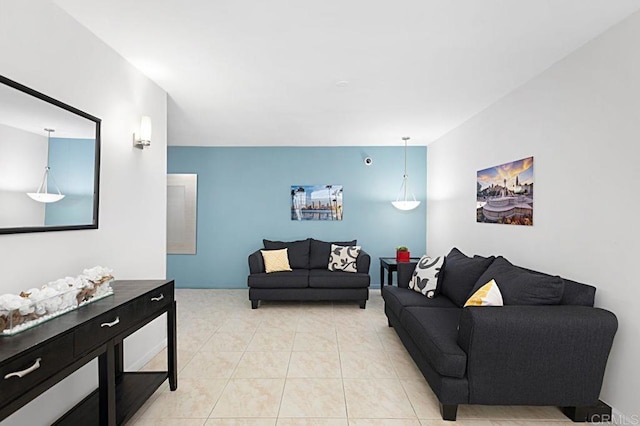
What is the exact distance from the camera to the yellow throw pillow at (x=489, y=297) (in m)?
2.54

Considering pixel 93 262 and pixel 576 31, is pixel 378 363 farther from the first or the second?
pixel 576 31

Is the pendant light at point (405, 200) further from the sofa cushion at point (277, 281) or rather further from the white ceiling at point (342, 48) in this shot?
the sofa cushion at point (277, 281)

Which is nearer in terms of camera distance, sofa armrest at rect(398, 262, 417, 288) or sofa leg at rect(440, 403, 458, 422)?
sofa leg at rect(440, 403, 458, 422)

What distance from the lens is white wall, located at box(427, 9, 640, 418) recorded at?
2.17 metres

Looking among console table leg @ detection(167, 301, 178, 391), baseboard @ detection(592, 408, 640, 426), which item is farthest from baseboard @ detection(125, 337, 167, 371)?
baseboard @ detection(592, 408, 640, 426)

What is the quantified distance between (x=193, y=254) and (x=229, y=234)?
73 cm

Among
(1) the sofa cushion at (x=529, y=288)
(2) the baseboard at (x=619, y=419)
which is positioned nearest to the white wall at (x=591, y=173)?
(2) the baseboard at (x=619, y=419)

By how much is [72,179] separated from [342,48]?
207cm

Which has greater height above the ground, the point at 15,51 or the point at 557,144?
the point at 15,51

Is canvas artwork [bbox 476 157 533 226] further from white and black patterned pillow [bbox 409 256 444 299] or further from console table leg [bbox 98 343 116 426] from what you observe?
console table leg [bbox 98 343 116 426]

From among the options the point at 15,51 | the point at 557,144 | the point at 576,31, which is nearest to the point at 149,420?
the point at 15,51

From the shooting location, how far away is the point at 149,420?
2.32 meters

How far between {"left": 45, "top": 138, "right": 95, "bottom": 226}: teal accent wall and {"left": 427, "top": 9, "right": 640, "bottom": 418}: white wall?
3500 mm

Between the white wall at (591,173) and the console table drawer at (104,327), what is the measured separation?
3044 millimetres
